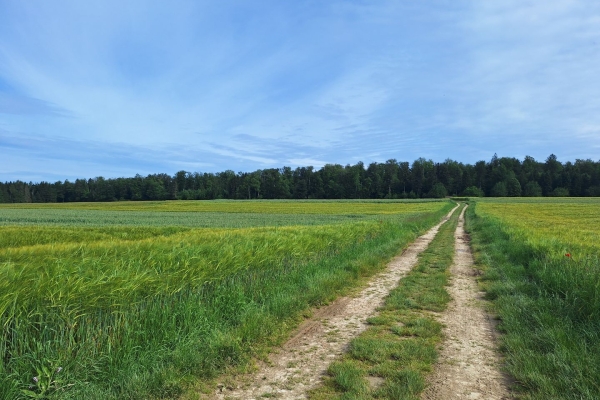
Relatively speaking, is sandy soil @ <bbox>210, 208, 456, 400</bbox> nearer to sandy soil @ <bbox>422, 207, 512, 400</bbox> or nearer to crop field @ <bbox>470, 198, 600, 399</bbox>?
sandy soil @ <bbox>422, 207, 512, 400</bbox>

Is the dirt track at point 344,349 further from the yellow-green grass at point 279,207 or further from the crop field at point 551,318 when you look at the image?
the yellow-green grass at point 279,207

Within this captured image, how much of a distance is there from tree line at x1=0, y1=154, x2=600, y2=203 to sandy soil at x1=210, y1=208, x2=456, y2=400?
402ft

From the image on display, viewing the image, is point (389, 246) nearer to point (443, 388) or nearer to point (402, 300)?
point (402, 300)

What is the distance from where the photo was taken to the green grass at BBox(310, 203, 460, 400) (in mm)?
3658

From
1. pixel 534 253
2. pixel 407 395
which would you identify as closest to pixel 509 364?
pixel 407 395

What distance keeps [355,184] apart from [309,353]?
12842 cm

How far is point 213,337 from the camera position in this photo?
4.79 meters

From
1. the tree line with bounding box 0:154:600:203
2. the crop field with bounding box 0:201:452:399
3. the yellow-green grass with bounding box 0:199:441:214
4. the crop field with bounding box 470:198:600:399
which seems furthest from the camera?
the tree line with bounding box 0:154:600:203

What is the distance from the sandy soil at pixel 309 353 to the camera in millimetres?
3805

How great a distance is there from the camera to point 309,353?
186 inches


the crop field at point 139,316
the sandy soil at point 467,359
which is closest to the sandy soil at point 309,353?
the crop field at point 139,316

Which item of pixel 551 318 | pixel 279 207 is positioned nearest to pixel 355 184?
pixel 279 207

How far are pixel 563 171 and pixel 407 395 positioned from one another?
149712 mm

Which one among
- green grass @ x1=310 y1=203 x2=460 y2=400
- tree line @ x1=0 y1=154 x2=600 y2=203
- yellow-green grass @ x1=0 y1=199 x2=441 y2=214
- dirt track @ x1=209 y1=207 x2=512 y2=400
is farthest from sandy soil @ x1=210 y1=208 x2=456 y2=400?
tree line @ x1=0 y1=154 x2=600 y2=203
